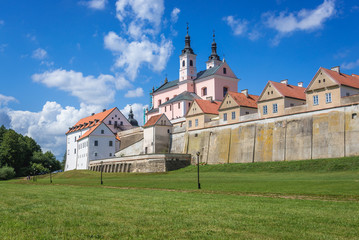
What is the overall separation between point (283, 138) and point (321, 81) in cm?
864

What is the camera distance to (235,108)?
5850cm

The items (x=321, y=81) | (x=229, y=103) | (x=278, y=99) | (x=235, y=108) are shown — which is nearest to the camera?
(x=321, y=81)

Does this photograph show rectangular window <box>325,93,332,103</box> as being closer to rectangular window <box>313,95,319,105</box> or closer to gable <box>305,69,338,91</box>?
gable <box>305,69,338,91</box>

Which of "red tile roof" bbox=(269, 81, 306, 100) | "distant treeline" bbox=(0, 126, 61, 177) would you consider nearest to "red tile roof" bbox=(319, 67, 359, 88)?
"red tile roof" bbox=(269, 81, 306, 100)

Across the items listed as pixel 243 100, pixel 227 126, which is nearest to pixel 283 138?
pixel 227 126

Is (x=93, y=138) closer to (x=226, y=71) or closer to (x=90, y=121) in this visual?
(x=90, y=121)

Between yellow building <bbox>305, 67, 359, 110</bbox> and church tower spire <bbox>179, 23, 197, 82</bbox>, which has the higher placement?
church tower spire <bbox>179, 23, 197, 82</bbox>

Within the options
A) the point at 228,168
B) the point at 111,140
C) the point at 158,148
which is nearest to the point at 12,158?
the point at 111,140

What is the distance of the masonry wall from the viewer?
42.6 metres

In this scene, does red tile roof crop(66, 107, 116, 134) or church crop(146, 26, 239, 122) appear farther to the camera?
red tile roof crop(66, 107, 116, 134)

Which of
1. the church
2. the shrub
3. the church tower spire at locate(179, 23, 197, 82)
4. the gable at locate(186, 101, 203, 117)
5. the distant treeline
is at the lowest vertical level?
the shrub

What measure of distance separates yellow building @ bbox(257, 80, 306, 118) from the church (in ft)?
71.7

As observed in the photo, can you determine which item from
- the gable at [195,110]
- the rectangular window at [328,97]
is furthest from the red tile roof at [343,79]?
the gable at [195,110]

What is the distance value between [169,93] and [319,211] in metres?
80.2
